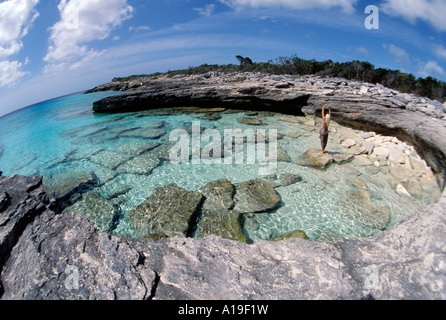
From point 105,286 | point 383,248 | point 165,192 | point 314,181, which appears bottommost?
point 314,181

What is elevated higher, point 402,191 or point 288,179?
point 288,179

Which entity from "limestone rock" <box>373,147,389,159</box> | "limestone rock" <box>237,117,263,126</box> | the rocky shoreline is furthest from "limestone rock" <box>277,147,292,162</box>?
"limestone rock" <box>237,117,263,126</box>

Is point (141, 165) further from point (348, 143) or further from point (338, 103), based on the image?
point (338, 103)

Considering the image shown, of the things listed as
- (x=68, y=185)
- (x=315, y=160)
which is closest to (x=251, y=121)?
(x=315, y=160)

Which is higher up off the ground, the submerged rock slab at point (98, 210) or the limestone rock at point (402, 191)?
the submerged rock slab at point (98, 210)

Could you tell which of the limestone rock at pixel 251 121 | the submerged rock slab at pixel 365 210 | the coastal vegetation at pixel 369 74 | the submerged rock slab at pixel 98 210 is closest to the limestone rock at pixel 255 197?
the submerged rock slab at pixel 365 210

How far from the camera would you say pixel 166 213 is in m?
4.59

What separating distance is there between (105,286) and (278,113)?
42.4 feet

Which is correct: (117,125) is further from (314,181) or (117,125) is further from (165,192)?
(314,181)

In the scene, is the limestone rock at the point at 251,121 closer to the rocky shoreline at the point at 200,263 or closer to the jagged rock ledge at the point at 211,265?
the rocky shoreline at the point at 200,263

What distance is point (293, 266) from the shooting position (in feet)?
7.92

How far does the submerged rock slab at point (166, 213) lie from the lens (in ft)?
13.9
